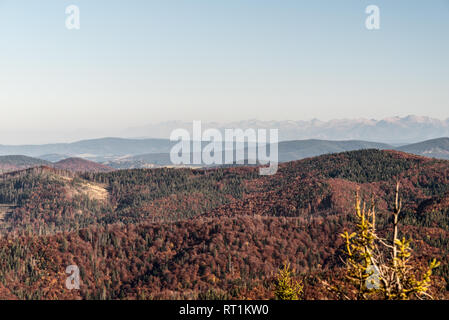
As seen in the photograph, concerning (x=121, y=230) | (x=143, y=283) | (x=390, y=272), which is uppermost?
(x=390, y=272)

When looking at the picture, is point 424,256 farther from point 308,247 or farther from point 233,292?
point 233,292

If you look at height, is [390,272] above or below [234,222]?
above
